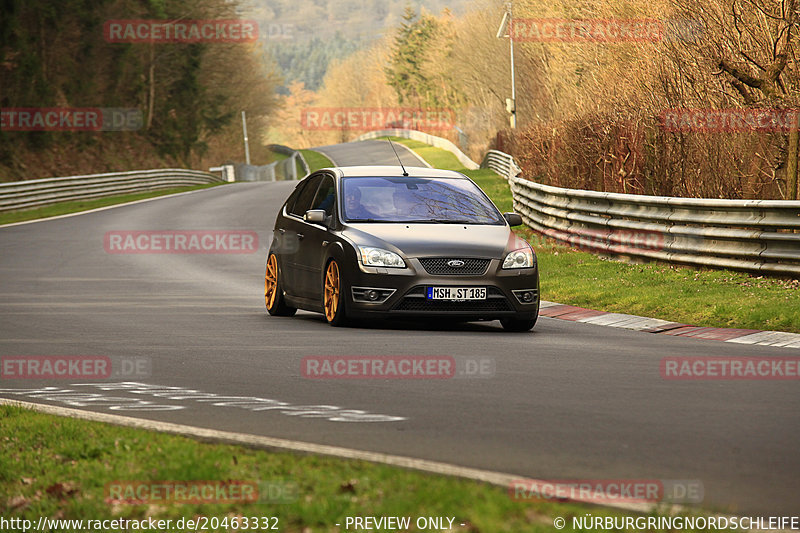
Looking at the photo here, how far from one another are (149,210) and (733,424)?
34.9 m

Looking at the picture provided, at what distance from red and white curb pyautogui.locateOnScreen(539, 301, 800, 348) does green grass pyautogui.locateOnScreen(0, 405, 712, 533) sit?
6.69 meters

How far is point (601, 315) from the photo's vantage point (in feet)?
46.8

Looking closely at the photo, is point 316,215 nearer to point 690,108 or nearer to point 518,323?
point 518,323

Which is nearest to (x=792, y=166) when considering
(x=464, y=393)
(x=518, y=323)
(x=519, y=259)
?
(x=519, y=259)

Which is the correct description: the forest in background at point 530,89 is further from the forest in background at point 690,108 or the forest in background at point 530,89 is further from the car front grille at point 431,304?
the car front grille at point 431,304

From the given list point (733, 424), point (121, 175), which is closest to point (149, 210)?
point (121, 175)

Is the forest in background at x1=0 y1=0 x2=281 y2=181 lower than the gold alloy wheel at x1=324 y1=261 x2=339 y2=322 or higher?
higher

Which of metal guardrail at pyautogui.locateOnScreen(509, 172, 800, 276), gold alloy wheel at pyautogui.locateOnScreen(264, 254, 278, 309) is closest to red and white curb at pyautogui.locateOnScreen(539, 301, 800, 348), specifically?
metal guardrail at pyautogui.locateOnScreen(509, 172, 800, 276)

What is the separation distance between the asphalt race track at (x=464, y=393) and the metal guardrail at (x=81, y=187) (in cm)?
2424

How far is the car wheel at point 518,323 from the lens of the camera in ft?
41.9

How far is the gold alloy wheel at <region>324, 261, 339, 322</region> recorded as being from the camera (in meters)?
12.8

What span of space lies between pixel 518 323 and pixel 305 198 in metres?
3.51

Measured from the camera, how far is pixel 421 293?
12.3 metres

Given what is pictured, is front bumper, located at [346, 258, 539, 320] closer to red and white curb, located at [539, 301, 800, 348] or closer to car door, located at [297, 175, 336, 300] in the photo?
car door, located at [297, 175, 336, 300]
